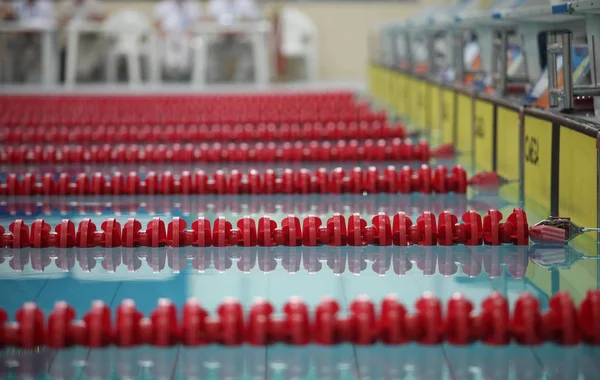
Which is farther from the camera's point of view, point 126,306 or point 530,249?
point 530,249

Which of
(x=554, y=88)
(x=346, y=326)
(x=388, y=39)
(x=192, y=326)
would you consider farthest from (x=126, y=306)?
(x=388, y=39)

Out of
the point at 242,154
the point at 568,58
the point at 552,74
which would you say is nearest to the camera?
the point at 568,58

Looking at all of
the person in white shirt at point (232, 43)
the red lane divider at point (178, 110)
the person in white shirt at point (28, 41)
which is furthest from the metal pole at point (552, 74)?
the person in white shirt at point (28, 41)

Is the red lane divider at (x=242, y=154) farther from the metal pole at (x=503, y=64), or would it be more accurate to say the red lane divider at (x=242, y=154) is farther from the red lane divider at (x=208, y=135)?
the red lane divider at (x=208, y=135)

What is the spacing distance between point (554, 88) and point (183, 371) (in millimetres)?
2586

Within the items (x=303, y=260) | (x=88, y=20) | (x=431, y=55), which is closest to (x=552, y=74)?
(x=303, y=260)

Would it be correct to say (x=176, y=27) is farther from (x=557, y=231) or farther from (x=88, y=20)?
(x=557, y=231)

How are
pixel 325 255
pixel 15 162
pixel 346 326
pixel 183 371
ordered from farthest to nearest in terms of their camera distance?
pixel 15 162, pixel 325 255, pixel 346 326, pixel 183 371

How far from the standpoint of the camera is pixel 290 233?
381cm

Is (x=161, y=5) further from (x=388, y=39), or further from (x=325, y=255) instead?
(x=325, y=255)

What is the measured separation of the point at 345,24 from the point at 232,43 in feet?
7.29

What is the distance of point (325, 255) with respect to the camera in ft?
12.0

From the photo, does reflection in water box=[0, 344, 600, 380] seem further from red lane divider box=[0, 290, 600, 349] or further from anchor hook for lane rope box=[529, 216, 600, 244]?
anchor hook for lane rope box=[529, 216, 600, 244]

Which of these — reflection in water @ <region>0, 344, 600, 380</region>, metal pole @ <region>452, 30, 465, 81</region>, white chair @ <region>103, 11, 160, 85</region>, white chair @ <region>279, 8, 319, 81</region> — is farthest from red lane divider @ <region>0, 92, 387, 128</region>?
reflection in water @ <region>0, 344, 600, 380</region>
